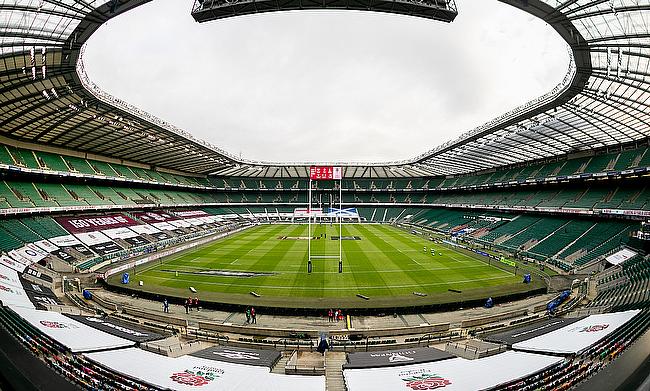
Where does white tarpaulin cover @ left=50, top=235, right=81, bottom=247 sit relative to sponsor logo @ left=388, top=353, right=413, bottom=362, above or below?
above

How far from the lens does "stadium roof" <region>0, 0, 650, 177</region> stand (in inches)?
758

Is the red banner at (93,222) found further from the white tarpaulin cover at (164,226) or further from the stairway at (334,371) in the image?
the stairway at (334,371)

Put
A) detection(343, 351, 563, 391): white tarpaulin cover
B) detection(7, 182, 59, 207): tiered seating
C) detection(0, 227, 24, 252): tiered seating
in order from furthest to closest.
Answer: detection(7, 182, 59, 207): tiered seating → detection(0, 227, 24, 252): tiered seating → detection(343, 351, 563, 391): white tarpaulin cover

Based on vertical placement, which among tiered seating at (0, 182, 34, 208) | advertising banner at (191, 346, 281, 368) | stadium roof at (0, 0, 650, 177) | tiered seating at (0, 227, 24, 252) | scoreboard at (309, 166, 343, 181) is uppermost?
stadium roof at (0, 0, 650, 177)

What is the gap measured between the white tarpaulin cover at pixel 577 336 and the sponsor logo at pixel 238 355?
10763mm

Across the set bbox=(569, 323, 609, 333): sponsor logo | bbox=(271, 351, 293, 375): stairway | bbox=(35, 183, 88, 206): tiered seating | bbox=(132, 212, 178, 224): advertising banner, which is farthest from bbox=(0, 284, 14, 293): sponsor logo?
bbox=(132, 212, 178, 224): advertising banner

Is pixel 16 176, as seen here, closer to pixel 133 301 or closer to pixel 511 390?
pixel 133 301

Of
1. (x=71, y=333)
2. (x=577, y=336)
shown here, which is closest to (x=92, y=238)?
(x=71, y=333)

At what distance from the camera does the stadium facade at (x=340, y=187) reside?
11.7 metres

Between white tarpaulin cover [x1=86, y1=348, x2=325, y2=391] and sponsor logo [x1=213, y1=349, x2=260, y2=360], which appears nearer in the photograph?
white tarpaulin cover [x1=86, y1=348, x2=325, y2=391]

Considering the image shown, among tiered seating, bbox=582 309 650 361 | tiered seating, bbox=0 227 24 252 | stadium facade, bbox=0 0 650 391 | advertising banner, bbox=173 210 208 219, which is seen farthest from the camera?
advertising banner, bbox=173 210 208 219

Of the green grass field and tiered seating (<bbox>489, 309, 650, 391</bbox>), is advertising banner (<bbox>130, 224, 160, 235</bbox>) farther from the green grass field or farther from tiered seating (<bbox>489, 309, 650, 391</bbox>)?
tiered seating (<bbox>489, 309, 650, 391</bbox>)

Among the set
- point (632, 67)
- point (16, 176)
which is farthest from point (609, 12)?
point (16, 176)

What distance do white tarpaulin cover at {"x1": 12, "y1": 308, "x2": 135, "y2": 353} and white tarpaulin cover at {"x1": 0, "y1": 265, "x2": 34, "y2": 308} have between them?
4.00 ft
